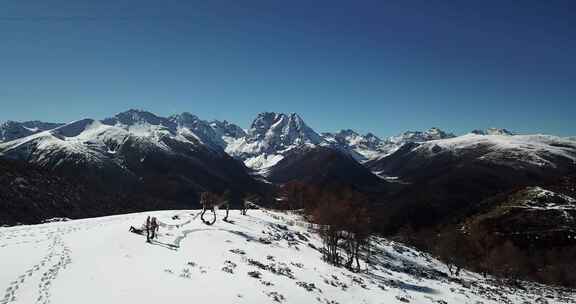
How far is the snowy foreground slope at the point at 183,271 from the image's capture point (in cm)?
2206

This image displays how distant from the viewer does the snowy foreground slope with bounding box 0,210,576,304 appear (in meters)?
22.1

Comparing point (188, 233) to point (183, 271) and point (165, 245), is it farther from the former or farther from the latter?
point (183, 271)

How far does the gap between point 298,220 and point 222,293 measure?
64.2 meters

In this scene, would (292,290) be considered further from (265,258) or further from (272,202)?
(272,202)

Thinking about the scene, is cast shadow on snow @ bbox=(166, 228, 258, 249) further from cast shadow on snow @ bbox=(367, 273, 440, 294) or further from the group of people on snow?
cast shadow on snow @ bbox=(367, 273, 440, 294)

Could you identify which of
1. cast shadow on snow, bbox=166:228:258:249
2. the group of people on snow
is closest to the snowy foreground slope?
cast shadow on snow, bbox=166:228:258:249

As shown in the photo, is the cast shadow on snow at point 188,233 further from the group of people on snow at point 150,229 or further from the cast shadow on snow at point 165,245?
the group of people on snow at point 150,229

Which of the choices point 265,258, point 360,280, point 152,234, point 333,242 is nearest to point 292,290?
point 265,258

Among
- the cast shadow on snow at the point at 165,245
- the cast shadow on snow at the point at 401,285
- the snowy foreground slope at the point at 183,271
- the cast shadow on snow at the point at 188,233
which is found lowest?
the cast shadow on snow at the point at 401,285

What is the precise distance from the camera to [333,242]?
5109cm

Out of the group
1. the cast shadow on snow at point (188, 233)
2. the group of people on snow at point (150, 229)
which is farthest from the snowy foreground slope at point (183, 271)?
the group of people on snow at point (150, 229)

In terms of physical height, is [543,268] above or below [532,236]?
below

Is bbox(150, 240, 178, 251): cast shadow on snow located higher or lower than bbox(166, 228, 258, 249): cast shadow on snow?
lower

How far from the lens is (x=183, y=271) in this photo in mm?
27656
